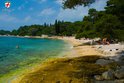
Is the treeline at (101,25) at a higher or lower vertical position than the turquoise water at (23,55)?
higher

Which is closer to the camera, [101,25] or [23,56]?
[23,56]

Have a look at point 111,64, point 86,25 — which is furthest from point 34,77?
point 86,25

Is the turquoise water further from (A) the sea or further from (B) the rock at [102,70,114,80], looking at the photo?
(B) the rock at [102,70,114,80]

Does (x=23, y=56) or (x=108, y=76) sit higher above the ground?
(x=108, y=76)

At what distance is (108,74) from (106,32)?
38562 mm

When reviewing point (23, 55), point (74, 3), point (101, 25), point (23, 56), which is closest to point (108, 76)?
point (74, 3)

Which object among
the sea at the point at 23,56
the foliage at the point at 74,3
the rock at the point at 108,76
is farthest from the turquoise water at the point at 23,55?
the rock at the point at 108,76

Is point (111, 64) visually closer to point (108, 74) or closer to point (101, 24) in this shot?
point (108, 74)

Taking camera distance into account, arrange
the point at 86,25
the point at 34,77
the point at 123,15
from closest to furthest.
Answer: the point at 34,77 → the point at 123,15 → the point at 86,25

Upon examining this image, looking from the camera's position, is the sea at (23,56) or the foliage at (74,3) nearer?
the foliage at (74,3)

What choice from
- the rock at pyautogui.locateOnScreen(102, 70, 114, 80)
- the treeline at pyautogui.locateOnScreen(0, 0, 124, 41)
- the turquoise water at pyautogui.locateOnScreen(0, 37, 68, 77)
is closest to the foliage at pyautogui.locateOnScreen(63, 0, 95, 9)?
the rock at pyautogui.locateOnScreen(102, 70, 114, 80)

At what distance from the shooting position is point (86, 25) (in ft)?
308

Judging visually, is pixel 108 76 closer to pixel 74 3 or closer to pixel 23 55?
pixel 74 3

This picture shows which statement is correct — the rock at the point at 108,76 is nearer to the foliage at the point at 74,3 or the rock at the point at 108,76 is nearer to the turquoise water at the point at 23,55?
the foliage at the point at 74,3
